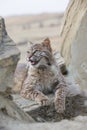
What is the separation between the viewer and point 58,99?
28.3ft

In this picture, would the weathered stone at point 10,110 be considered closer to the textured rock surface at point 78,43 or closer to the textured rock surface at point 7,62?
the textured rock surface at point 7,62

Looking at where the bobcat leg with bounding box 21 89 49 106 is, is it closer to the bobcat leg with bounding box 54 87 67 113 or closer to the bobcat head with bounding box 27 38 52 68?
the bobcat leg with bounding box 54 87 67 113

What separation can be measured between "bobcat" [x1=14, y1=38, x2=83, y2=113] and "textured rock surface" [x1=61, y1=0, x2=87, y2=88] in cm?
28

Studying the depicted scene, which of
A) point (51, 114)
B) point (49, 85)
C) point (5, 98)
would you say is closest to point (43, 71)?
point (49, 85)

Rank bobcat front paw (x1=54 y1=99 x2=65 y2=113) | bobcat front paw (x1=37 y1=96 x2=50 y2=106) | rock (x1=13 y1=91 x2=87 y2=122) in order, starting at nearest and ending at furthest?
1. rock (x1=13 y1=91 x2=87 y2=122)
2. bobcat front paw (x1=54 y1=99 x2=65 y2=113)
3. bobcat front paw (x1=37 y1=96 x2=50 y2=106)

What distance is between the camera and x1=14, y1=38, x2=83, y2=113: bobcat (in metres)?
8.88

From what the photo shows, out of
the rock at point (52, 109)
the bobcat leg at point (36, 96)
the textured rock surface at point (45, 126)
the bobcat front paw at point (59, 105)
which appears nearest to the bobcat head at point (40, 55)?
the bobcat leg at point (36, 96)

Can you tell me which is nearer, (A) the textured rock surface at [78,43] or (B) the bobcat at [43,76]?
(B) the bobcat at [43,76]

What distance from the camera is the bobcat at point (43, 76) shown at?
29.1 ft

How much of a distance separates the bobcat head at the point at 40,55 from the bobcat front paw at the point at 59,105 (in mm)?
712

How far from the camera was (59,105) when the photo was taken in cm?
851

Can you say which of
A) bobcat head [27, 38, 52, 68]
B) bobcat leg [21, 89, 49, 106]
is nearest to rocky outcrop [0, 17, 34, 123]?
bobcat leg [21, 89, 49, 106]

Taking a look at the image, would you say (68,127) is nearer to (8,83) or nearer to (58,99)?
(8,83)

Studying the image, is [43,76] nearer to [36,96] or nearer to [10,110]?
[36,96]
